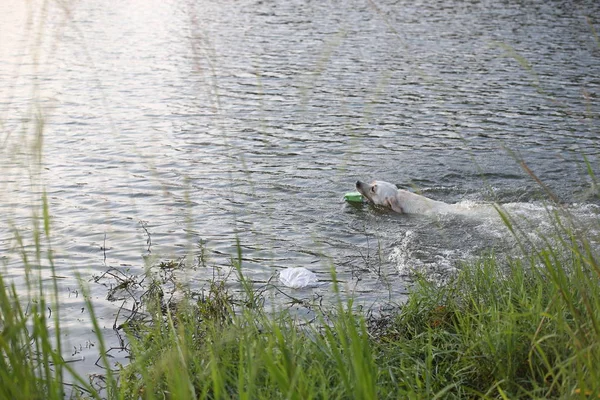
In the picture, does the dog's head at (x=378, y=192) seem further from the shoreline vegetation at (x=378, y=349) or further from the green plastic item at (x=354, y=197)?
the shoreline vegetation at (x=378, y=349)

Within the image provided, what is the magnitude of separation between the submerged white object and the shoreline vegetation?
91 centimetres

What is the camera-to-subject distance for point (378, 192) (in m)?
8.23

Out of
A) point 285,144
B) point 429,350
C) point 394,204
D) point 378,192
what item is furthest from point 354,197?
point 429,350

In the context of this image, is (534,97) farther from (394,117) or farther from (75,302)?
(75,302)

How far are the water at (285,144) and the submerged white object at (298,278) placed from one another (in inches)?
12.2

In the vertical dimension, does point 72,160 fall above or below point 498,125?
above

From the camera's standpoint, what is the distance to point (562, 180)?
912 centimetres

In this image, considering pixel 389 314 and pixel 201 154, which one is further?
pixel 201 154

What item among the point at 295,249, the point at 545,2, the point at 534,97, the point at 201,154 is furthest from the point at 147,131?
the point at 545,2

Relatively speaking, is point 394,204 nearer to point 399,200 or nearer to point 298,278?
point 399,200

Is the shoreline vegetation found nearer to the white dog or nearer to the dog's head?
the white dog

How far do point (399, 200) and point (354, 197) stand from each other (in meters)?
0.61

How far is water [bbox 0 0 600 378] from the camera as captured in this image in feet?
20.5

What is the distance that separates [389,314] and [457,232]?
2412 mm
